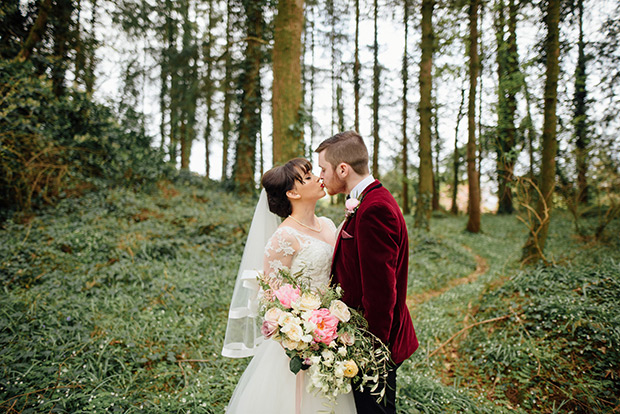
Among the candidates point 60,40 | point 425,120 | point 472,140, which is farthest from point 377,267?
point 472,140

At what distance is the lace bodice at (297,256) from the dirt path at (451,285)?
4.41 m

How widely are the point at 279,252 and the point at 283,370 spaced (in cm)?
84

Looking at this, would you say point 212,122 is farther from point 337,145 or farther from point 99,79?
point 337,145

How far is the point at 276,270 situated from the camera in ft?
7.75

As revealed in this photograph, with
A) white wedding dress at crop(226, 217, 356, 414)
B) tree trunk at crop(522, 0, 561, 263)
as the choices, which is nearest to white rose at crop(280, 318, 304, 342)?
white wedding dress at crop(226, 217, 356, 414)

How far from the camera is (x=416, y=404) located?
3188 millimetres

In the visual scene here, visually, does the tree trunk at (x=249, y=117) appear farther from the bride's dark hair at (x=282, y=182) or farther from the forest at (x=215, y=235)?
the bride's dark hair at (x=282, y=182)

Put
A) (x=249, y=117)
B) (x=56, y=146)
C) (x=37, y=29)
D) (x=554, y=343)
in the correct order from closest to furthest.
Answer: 1. (x=554, y=343)
2. (x=56, y=146)
3. (x=37, y=29)
4. (x=249, y=117)

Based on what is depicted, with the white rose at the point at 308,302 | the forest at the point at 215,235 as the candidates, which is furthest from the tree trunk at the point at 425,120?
the white rose at the point at 308,302

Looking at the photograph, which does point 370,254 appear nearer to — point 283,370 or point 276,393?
point 283,370

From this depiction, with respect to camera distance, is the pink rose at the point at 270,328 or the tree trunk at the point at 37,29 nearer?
the pink rose at the point at 270,328

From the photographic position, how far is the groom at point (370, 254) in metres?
1.78

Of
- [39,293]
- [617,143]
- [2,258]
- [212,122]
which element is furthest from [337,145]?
[212,122]

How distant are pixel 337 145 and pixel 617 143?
7822mm
